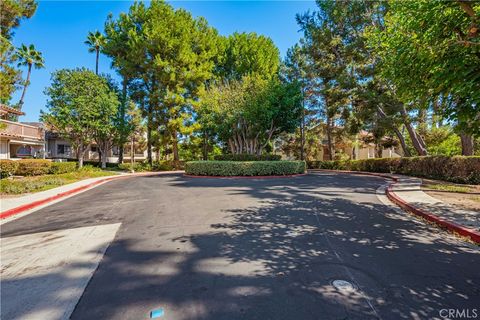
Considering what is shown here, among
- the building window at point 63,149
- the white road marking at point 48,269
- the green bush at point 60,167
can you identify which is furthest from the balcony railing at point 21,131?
the white road marking at point 48,269

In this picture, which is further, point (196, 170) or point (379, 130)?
point (379, 130)

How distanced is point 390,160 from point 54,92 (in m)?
31.2

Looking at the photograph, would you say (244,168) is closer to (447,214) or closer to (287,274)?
(447,214)

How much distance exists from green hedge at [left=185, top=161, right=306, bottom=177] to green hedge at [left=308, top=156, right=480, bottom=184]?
26.2 feet

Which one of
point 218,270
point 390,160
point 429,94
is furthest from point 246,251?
point 390,160

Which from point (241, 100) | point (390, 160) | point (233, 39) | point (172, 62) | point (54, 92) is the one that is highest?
point (233, 39)

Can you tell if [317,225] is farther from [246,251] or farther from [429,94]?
[429,94]

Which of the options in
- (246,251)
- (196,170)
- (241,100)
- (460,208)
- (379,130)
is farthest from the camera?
(379,130)

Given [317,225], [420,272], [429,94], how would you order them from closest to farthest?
[420,272], [317,225], [429,94]

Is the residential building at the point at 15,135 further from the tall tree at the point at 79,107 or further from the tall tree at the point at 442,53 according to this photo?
the tall tree at the point at 442,53

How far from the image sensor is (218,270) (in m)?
3.35

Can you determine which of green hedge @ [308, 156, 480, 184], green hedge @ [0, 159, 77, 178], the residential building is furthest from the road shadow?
the residential building

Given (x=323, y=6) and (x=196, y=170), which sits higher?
(x=323, y=6)
